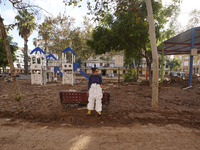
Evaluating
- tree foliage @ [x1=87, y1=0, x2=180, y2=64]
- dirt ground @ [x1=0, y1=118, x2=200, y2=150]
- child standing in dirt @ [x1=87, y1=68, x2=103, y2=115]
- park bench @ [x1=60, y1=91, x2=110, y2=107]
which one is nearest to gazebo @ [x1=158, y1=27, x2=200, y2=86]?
tree foliage @ [x1=87, y1=0, x2=180, y2=64]

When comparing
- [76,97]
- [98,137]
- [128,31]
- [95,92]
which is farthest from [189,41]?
[98,137]

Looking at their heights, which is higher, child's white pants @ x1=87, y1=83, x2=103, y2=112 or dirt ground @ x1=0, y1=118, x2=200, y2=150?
child's white pants @ x1=87, y1=83, x2=103, y2=112

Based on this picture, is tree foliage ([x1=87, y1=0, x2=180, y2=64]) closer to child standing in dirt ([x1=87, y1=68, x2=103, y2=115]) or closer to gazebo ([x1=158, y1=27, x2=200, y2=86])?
gazebo ([x1=158, y1=27, x2=200, y2=86])

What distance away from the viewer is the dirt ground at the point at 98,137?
2.77 m

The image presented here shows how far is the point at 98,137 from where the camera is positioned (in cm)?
314

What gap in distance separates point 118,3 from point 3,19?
15.5 feet

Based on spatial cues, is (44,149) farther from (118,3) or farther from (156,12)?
(156,12)

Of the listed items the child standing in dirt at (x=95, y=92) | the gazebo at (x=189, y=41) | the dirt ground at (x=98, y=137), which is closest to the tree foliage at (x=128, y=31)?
the gazebo at (x=189, y=41)

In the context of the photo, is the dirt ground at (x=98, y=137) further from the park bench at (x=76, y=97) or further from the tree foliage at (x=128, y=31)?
the tree foliage at (x=128, y=31)

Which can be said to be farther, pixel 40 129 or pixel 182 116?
pixel 182 116

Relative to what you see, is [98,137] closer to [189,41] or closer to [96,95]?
[96,95]

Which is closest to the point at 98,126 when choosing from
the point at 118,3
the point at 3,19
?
the point at 3,19

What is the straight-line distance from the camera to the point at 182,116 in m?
4.48

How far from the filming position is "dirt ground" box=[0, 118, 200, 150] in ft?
9.08
